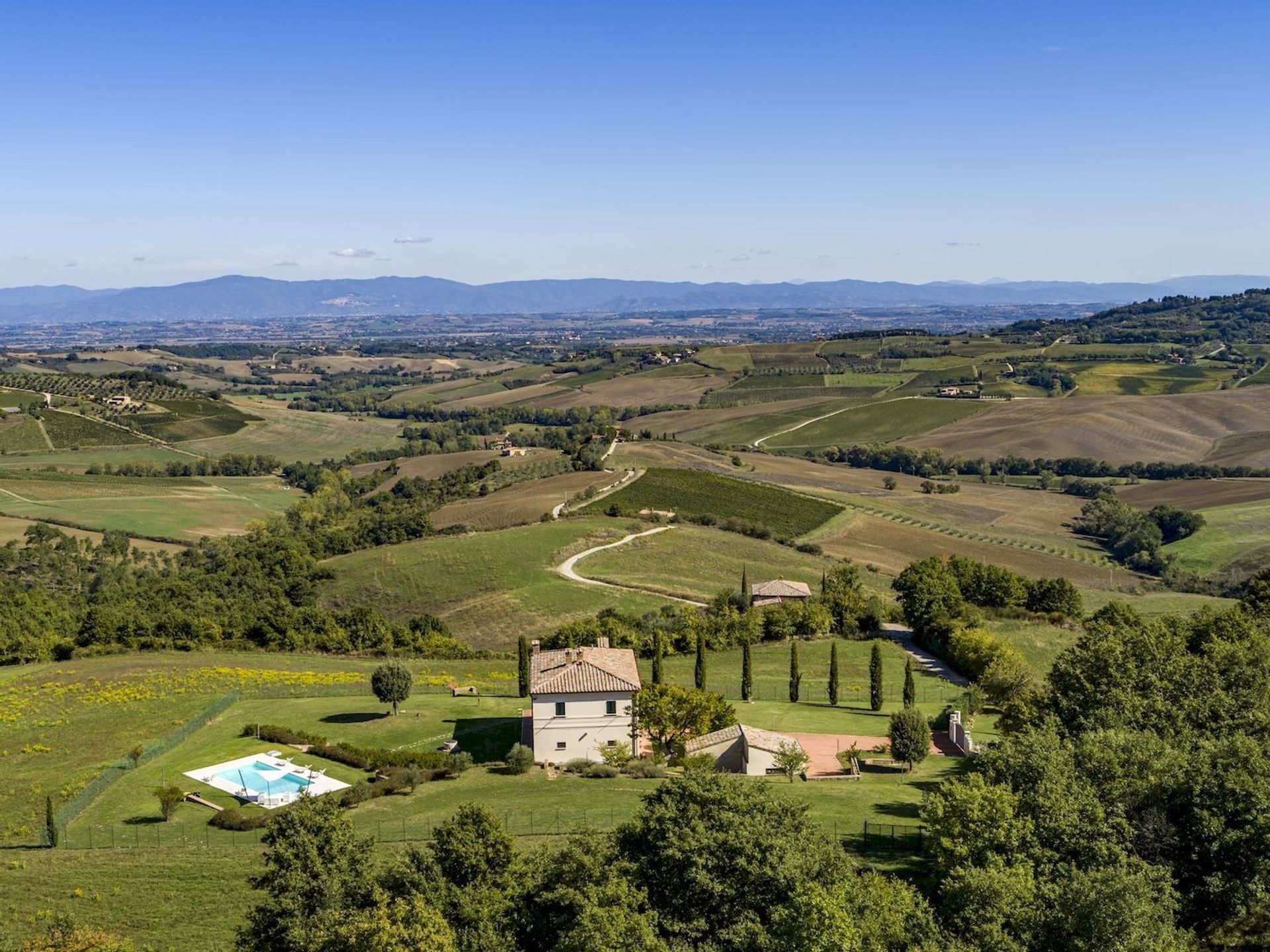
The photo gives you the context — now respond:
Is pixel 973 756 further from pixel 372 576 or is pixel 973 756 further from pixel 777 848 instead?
pixel 372 576

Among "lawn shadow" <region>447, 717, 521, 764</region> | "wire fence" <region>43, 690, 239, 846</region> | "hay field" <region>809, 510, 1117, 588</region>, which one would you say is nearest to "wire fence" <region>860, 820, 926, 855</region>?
"lawn shadow" <region>447, 717, 521, 764</region>

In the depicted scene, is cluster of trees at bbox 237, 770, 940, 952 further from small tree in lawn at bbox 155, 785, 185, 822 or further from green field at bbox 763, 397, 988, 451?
green field at bbox 763, 397, 988, 451

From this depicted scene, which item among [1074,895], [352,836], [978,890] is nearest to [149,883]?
[352,836]

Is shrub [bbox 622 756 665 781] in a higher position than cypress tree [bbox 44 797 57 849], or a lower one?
lower

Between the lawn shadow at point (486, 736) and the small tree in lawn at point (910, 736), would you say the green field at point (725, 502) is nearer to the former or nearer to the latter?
the lawn shadow at point (486, 736)

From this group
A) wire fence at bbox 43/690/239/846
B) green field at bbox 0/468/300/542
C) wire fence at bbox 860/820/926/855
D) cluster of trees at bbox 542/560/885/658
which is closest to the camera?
wire fence at bbox 860/820/926/855

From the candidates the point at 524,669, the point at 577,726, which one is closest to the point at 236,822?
the point at 577,726

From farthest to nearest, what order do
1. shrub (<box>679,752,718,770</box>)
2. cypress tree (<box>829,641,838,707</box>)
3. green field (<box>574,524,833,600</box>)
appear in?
green field (<box>574,524,833,600</box>) < cypress tree (<box>829,641,838,707</box>) < shrub (<box>679,752,718,770</box>)

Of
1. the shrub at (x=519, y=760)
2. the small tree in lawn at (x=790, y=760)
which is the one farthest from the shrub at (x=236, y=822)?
the small tree in lawn at (x=790, y=760)

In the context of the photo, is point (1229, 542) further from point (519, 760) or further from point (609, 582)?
point (519, 760)
